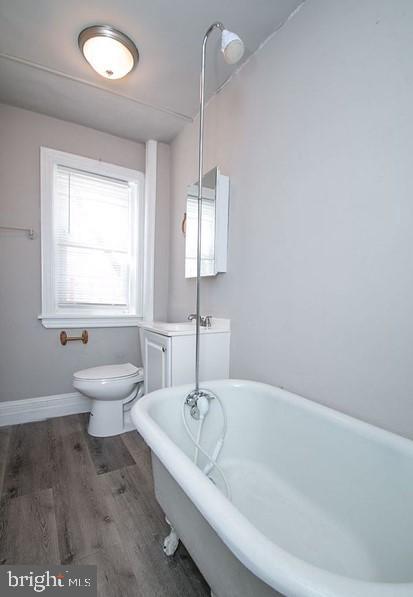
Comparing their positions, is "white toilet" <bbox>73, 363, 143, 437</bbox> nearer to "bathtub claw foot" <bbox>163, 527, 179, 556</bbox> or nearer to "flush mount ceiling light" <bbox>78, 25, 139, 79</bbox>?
"bathtub claw foot" <bbox>163, 527, 179, 556</bbox>

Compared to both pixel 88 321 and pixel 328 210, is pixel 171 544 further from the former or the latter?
pixel 88 321

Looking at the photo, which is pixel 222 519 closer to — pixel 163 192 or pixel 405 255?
pixel 405 255

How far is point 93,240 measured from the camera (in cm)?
238

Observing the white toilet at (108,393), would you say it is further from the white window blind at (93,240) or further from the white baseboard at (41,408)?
the white window blind at (93,240)

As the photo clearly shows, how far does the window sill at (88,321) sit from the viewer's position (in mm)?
2195

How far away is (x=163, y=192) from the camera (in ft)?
8.51

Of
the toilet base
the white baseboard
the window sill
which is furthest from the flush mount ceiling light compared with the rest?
the white baseboard

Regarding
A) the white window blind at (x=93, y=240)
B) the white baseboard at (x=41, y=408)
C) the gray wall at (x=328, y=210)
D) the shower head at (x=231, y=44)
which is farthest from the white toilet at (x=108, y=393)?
the shower head at (x=231, y=44)

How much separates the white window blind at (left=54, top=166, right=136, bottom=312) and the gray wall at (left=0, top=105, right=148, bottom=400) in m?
0.17

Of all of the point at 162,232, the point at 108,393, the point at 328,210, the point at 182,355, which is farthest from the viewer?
the point at 162,232

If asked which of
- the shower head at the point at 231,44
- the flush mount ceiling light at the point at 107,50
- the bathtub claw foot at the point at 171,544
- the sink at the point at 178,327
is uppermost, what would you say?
the flush mount ceiling light at the point at 107,50

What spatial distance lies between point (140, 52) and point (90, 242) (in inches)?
53.7

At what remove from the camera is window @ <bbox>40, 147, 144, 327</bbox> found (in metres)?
2.20

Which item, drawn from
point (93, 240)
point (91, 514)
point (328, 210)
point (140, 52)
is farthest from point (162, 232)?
point (91, 514)
